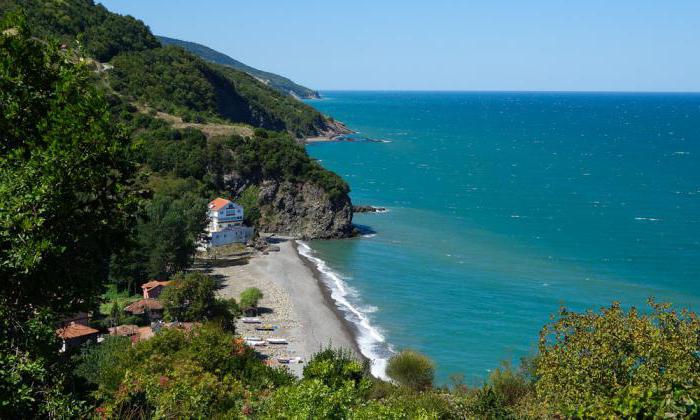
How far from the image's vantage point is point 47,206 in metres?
10.2

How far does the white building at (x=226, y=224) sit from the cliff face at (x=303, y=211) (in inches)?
298

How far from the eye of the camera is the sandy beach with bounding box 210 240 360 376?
4125cm

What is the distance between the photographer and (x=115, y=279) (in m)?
50.0

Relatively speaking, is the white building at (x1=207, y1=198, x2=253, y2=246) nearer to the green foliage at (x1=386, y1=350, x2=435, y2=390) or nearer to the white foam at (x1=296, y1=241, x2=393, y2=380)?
the white foam at (x1=296, y1=241, x2=393, y2=380)

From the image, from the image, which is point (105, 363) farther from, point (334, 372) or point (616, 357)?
point (616, 357)

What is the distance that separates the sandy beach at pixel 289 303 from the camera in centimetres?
4125

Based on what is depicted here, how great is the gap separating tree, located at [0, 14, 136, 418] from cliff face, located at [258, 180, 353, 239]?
62181mm

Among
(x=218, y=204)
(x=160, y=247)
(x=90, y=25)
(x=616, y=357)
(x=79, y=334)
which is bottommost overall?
(x=79, y=334)

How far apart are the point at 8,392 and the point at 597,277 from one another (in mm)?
55467

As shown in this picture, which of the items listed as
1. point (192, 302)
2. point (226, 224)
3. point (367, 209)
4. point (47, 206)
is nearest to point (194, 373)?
point (47, 206)

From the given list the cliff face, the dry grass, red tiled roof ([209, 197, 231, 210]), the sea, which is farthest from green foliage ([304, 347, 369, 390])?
the dry grass

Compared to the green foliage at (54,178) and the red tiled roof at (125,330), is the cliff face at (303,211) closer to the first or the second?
the red tiled roof at (125,330)

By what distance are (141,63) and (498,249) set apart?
2969 inches

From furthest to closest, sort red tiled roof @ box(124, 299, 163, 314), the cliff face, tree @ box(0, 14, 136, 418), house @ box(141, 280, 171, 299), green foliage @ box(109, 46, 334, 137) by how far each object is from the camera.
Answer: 1. green foliage @ box(109, 46, 334, 137)
2. the cliff face
3. house @ box(141, 280, 171, 299)
4. red tiled roof @ box(124, 299, 163, 314)
5. tree @ box(0, 14, 136, 418)
